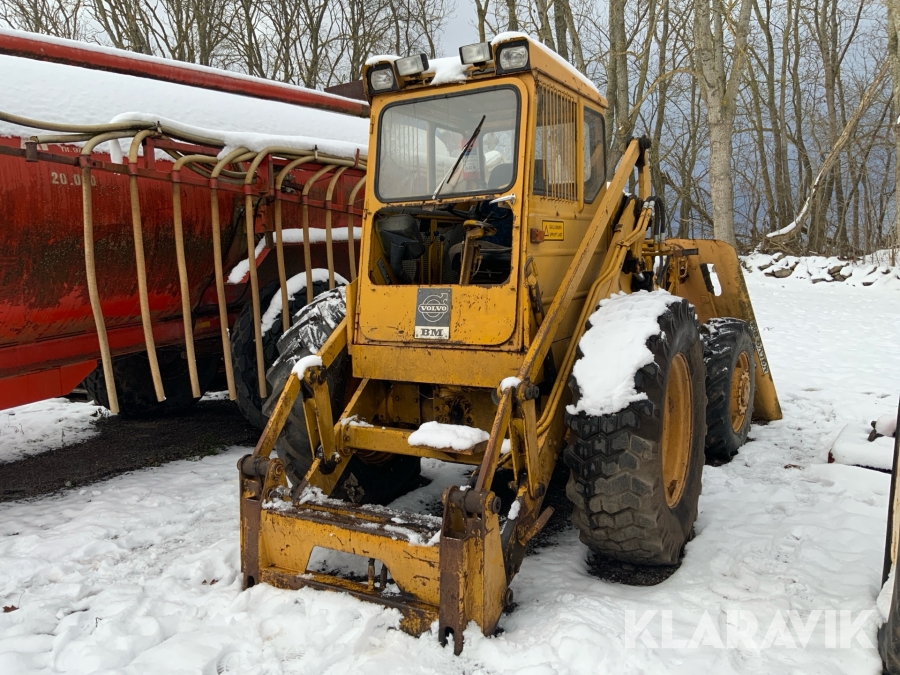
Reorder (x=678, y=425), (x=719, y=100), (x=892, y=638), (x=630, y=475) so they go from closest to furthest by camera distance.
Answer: (x=892, y=638) → (x=630, y=475) → (x=678, y=425) → (x=719, y=100)

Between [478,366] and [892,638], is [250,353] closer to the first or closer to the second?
[478,366]

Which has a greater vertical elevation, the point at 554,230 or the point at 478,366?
the point at 554,230

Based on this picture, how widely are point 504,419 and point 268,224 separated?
3.09m

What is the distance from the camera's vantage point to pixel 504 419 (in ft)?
9.75

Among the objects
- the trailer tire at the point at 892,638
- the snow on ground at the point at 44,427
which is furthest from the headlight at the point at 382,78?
the snow on ground at the point at 44,427

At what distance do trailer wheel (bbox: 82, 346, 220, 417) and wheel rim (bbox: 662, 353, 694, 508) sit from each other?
403cm

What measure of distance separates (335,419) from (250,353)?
4.87 ft

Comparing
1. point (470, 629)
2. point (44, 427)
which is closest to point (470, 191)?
point (470, 629)

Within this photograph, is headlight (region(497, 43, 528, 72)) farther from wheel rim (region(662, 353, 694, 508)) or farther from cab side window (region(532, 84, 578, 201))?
wheel rim (region(662, 353, 694, 508))

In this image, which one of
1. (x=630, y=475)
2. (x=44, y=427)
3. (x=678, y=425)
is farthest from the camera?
(x=44, y=427)

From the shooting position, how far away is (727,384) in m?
5.00

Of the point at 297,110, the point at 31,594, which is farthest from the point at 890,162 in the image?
the point at 31,594

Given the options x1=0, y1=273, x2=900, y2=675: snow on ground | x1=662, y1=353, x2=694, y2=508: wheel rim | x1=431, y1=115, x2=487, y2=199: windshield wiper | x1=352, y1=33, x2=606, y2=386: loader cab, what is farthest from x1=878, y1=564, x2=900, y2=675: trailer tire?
x1=431, y1=115, x2=487, y2=199: windshield wiper

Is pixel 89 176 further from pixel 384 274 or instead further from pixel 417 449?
pixel 417 449
